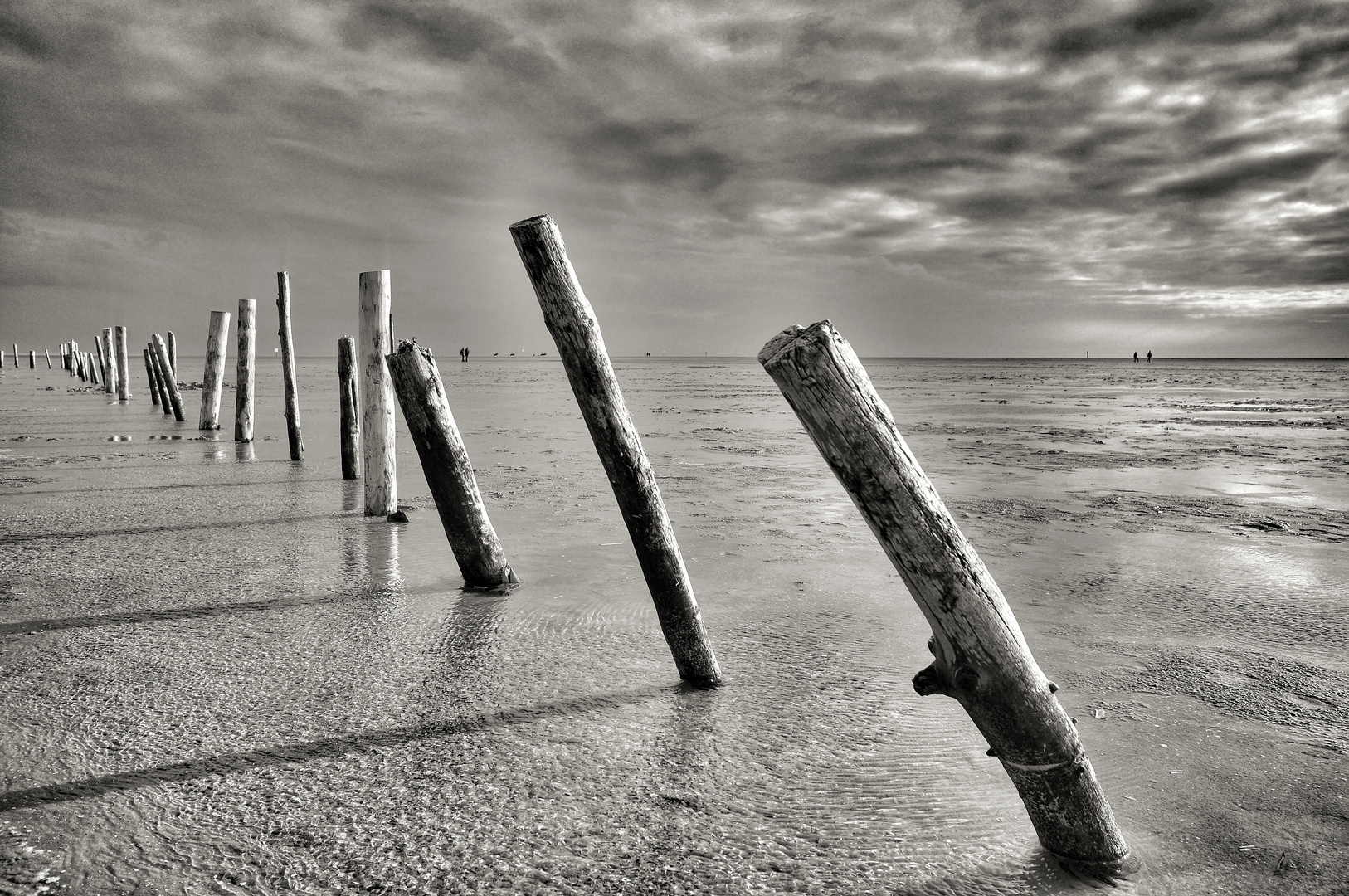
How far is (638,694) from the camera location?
11.8ft

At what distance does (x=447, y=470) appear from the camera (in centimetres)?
536

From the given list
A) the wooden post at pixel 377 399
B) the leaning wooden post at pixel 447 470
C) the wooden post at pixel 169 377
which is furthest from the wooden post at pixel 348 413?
the wooden post at pixel 169 377

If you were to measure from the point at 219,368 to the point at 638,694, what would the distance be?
561 inches

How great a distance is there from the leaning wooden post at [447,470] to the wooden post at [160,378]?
14.9 m

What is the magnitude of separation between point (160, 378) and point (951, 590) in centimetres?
2333

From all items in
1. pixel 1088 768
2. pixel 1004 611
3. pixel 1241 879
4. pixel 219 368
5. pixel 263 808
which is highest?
pixel 219 368

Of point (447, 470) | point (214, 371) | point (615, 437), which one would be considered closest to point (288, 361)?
point (214, 371)

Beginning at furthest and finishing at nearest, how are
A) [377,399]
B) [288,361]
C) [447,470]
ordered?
[288,361], [377,399], [447,470]

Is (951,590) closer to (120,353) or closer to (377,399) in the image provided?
(377,399)

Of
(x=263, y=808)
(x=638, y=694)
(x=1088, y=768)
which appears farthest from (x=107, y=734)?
(x=1088, y=768)

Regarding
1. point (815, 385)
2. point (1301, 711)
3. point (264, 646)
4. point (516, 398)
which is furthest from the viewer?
point (516, 398)

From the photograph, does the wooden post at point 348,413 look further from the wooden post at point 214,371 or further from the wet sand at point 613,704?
the wooden post at point 214,371

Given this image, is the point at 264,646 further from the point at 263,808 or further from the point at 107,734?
the point at 263,808

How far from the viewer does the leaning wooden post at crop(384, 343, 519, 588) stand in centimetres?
523
